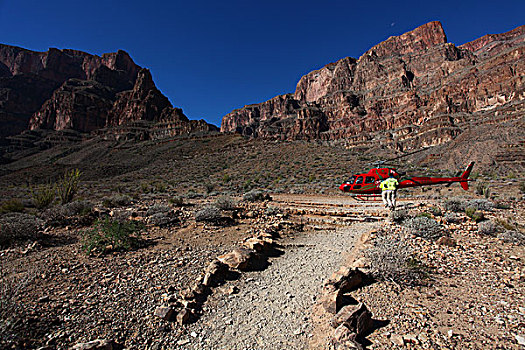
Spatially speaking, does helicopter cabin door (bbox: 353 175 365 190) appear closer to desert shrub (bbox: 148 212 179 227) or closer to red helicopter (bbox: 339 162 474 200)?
red helicopter (bbox: 339 162 474 200)

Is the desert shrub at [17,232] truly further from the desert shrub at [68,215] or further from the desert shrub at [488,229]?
the desert shrub at [488,229]

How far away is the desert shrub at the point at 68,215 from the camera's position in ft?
29.2

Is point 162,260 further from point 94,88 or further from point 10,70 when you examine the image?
point 10,70

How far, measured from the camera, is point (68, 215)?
980 cm

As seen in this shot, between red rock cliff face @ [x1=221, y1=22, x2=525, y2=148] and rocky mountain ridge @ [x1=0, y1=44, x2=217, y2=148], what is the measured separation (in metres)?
79.5

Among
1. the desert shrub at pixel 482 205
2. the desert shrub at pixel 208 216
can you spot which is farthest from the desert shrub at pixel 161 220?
the desert shrub at pixel 482 205

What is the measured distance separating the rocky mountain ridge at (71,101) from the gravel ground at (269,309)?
99.9m

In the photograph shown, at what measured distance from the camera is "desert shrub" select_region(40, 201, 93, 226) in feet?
29.2

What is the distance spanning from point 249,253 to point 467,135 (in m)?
88.6

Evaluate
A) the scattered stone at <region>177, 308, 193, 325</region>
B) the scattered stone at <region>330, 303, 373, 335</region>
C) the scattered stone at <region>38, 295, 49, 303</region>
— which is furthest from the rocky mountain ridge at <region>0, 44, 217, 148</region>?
the scattered stone at <region>330, 303, 373, 335</region>

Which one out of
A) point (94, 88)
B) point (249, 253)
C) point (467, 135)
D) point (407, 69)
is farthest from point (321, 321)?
point (94, 88)

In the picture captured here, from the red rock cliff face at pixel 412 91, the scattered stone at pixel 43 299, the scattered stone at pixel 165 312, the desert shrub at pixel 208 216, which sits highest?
the red rock cliff face at pixel 412 91

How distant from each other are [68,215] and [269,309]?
400 inches

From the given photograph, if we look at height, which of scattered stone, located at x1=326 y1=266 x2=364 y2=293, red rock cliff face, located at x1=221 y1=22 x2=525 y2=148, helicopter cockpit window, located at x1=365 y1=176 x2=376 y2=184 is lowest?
scattered stone, located at x1=326 y1=266 x2=364 y2=293
